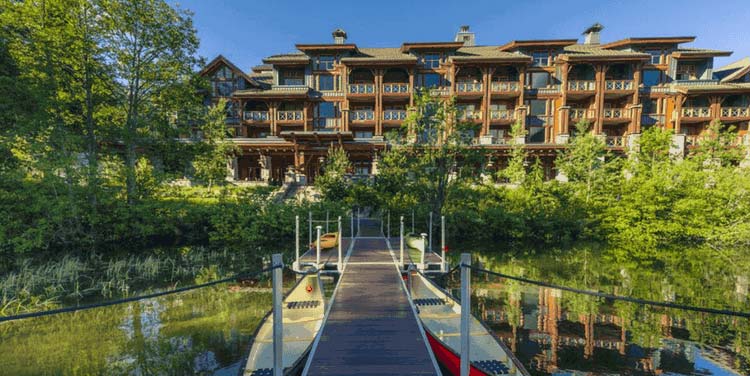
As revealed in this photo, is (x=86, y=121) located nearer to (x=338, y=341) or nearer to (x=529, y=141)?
(x=338, y=341)

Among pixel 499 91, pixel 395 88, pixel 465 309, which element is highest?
pixel 395 88

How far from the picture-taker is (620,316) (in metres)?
9.63

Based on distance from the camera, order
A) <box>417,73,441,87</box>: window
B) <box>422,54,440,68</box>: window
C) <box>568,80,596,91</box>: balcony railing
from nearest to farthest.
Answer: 1. <box>568,80,596,91</box>: balcony railing
2. <box>417,73,441,87</box>: window
3. <box>422,54,440,68</box>: window

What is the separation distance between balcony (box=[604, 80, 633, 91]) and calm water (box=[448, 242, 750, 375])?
76.6ft

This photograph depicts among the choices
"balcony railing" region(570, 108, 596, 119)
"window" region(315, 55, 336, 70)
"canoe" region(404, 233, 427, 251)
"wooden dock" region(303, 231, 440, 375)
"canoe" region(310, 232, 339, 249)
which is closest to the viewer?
"wooden dock" region(303, 231, 440, 375)

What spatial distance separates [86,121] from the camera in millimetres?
19594

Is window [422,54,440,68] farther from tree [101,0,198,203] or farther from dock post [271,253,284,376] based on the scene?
dock post [271,253,284,376]

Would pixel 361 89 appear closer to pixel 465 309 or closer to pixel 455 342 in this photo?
pixel 455 342

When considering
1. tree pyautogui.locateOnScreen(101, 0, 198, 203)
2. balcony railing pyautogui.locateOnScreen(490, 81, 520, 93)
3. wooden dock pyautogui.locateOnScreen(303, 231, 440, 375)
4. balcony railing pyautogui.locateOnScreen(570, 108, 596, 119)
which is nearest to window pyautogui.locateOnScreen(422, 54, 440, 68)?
balcony railing pyautogui.locateOnScreen(490, 81, 520, 93)

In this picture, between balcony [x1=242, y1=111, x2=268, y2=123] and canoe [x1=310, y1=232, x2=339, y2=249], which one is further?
balcony [x1=242, y1=111, x2=268, y2=123]

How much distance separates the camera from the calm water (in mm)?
7273

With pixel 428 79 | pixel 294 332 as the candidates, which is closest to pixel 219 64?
pixel 428 79

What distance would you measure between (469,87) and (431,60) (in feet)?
17.7

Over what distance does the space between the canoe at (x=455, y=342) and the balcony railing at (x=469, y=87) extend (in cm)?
2895
